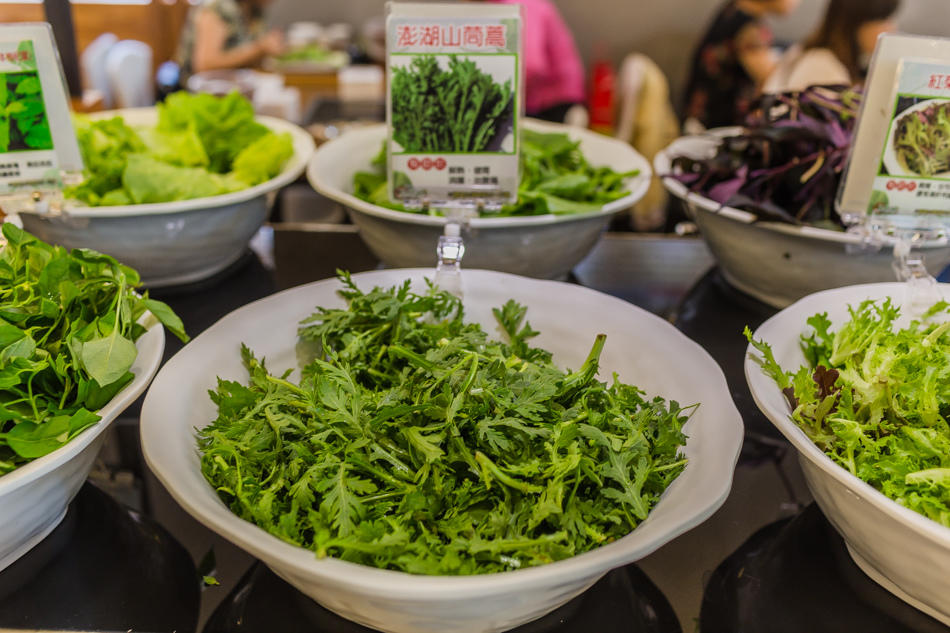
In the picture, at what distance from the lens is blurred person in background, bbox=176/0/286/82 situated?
4.41m

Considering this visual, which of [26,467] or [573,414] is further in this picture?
[573,414]

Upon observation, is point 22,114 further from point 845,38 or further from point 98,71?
point 98,71

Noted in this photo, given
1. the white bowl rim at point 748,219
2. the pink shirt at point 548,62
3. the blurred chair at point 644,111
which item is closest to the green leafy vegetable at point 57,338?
the white bowl rim at point 748,219

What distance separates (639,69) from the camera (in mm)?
3896

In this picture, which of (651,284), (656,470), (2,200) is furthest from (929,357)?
(2,200)

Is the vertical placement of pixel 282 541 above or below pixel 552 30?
below

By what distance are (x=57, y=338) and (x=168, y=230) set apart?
382 millimetres

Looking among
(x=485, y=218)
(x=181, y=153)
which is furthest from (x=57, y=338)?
(x=181, y=153)

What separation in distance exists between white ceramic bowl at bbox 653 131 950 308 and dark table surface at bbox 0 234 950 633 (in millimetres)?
415

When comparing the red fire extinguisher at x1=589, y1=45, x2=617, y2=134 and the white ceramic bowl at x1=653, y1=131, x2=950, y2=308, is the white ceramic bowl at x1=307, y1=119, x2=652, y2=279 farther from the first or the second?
the red fire extinguisher at x1=589, y1=45, x2=617, y2=134

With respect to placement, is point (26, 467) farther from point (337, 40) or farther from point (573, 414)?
point (337, 40)

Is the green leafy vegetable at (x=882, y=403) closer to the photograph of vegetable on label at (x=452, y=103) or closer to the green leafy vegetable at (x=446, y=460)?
the green leafy vegetable at (x=446, y=460)

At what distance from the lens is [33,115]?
109 centimetres

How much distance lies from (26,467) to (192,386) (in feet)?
0.66
